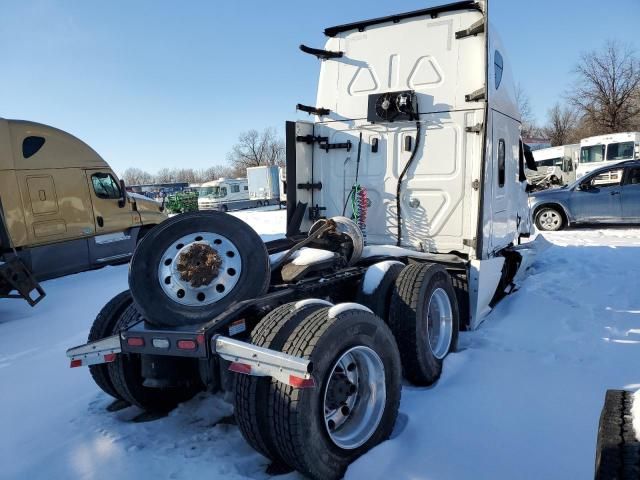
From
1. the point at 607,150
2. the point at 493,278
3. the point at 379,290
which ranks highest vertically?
the point at 607,150

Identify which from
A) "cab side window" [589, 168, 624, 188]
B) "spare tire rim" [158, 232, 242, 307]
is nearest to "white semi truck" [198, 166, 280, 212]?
"cab side window" [589, 168, 624, 188]

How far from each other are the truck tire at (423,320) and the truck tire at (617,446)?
1.83m

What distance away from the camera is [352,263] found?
176 inches

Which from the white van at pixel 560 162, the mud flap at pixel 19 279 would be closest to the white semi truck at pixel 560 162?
the white van at pixel 560 162

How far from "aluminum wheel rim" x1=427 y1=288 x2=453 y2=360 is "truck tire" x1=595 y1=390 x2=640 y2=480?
2.36 metres

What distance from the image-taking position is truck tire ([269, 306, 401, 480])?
2361 mm

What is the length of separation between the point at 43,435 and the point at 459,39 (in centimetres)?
509

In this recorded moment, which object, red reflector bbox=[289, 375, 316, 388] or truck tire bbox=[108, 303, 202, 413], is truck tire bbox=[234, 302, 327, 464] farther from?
truck tire bbox=[108, 303, 202, 413]


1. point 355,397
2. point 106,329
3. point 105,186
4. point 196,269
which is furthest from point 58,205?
point 355,397

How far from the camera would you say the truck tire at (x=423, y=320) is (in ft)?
11.8

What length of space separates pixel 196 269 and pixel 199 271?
0.08 feet

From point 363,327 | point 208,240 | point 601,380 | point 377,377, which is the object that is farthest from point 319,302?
→ point 601,380

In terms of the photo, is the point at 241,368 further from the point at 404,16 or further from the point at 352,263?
the point at 404,16

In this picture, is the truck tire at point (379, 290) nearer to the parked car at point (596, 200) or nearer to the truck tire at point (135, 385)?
the truck tire at point (135, 385)
